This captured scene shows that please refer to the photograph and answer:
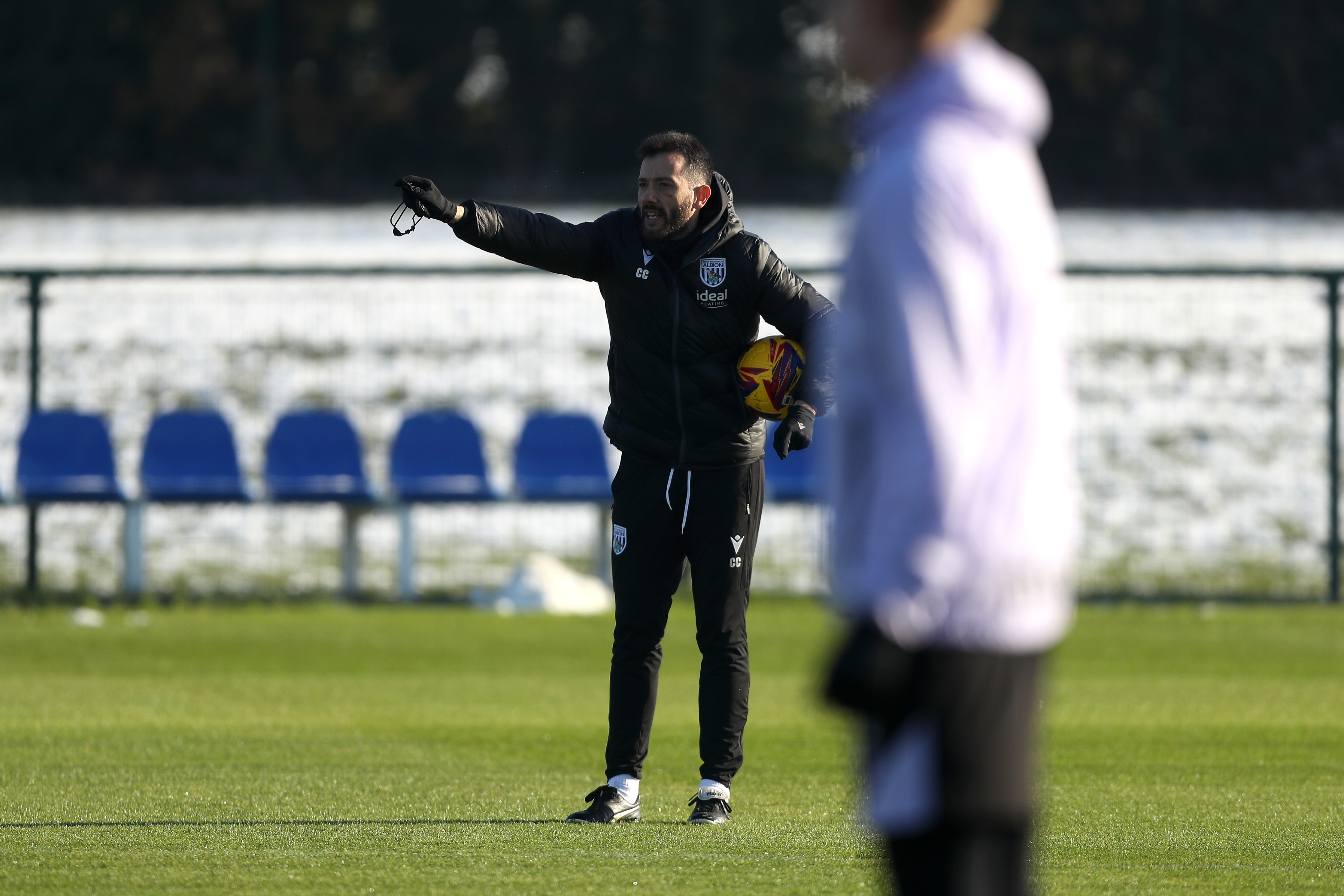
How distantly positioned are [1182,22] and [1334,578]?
25715mm

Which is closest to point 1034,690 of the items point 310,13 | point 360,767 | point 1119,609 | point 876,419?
point 876,419

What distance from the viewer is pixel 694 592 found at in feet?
20.6

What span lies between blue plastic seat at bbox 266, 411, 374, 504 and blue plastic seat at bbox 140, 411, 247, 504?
0.96ft

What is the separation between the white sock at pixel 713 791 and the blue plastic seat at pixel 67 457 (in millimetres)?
8233

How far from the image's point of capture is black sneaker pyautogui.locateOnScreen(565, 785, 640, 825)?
6066 mm

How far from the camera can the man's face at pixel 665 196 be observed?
609 cm

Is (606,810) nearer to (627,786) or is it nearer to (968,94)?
(627,786)

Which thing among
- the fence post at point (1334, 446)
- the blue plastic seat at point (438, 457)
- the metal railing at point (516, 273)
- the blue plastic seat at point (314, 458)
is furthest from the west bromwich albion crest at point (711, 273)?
the fence post at point (1334, 446)

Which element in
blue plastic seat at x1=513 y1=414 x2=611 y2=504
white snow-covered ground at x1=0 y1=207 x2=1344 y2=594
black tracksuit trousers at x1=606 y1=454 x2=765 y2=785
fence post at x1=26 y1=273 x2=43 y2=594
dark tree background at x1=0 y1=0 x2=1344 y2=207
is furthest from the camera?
dark tree background at x1=0 y1=0 x2=1344 y2=207

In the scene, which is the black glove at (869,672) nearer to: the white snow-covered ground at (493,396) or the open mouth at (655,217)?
the open mouth at (655,217)

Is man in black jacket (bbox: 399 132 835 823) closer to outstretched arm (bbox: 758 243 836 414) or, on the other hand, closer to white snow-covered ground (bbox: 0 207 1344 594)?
outstretched arm (bbox: 758 243 836 414)

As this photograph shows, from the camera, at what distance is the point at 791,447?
6.12 m

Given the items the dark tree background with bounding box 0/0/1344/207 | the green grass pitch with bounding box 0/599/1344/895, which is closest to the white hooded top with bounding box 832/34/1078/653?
the green grass pitch with bounding box 0/599/1344/895

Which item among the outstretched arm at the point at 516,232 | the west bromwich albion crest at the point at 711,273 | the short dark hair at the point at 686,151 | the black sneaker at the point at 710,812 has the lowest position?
the black sneaker at the point at 710,812
